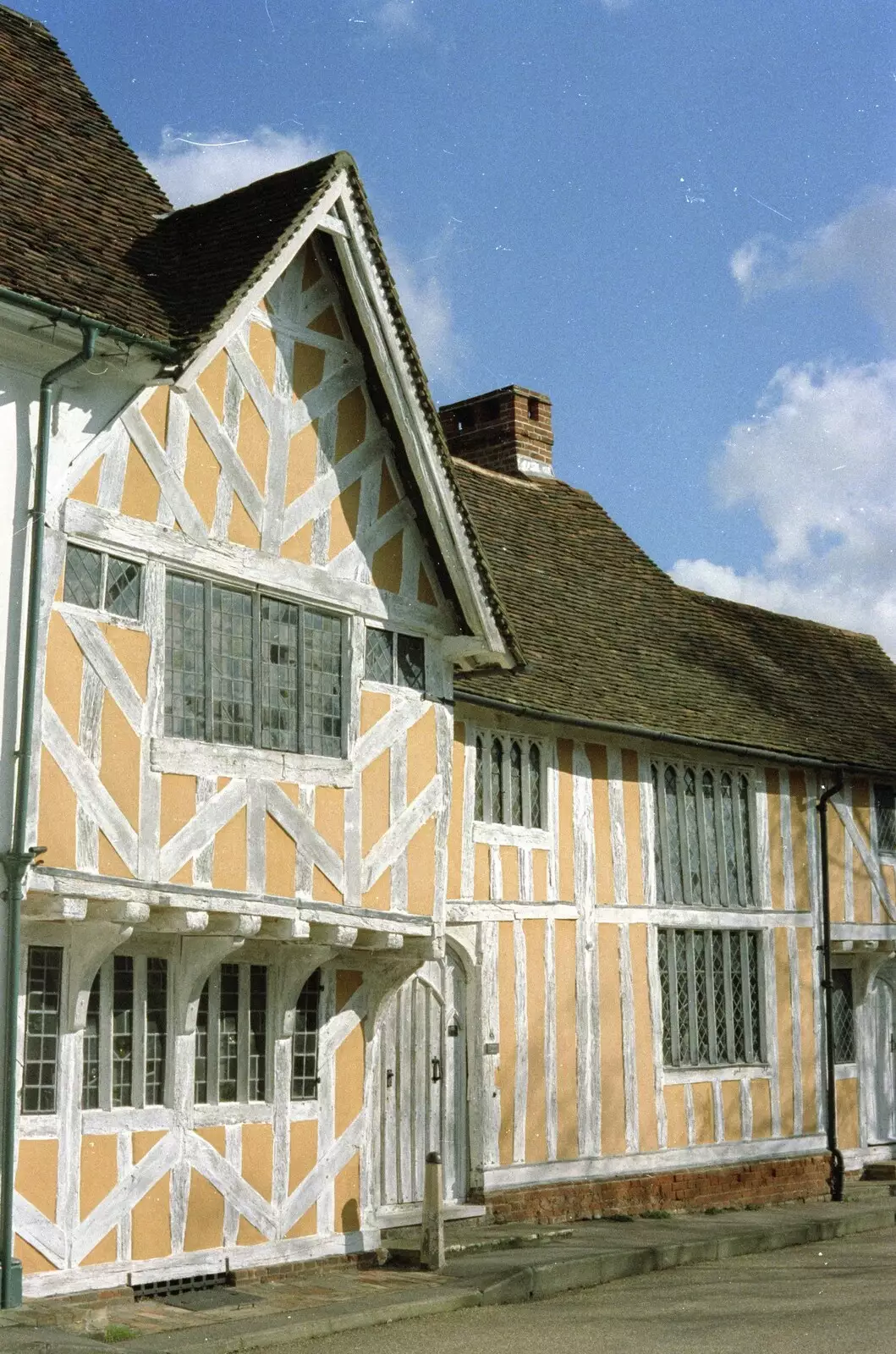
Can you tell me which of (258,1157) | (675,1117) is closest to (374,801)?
(258,1157)

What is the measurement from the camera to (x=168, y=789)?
1113cm

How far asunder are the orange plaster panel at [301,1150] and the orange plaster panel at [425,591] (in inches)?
158

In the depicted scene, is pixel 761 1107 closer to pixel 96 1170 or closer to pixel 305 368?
pixel 96 1170

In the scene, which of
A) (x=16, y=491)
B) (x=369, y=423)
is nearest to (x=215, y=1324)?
(x=16, y=491)

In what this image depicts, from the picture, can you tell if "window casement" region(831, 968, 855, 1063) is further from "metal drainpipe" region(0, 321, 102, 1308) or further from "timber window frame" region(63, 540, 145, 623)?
"metal drainpipe" region(0, 321, 102, 1308)

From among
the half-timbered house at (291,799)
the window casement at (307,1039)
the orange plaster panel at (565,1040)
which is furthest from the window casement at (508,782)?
the window casement at (307,1039)

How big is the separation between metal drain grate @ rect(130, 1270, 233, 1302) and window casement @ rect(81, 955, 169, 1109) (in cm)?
112

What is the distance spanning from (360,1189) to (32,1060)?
344cm

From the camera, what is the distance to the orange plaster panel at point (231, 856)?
11.4 m

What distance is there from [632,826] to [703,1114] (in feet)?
10.2

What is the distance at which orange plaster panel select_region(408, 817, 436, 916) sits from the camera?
13031mm

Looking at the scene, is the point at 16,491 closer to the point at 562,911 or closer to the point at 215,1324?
the point at 215,1324

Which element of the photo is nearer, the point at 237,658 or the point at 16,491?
the point at 16,491

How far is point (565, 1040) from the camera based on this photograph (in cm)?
1639
